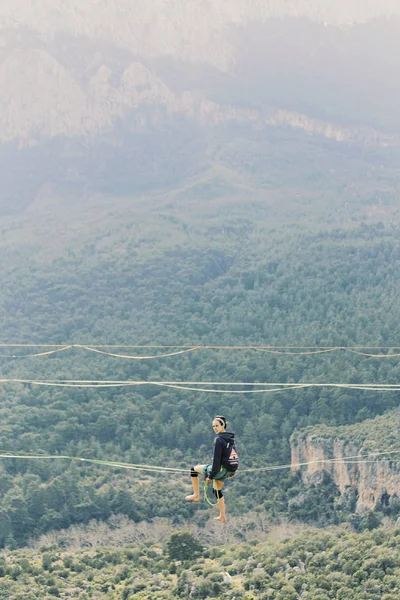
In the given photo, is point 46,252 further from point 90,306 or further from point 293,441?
point 293,441

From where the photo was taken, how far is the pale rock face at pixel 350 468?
74312 millimetres

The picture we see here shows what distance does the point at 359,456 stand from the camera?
7494 cm

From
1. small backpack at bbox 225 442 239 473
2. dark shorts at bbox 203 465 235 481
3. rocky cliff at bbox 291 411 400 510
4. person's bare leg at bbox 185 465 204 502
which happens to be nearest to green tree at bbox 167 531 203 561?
rocky cliff at bbox 291 411 400 510

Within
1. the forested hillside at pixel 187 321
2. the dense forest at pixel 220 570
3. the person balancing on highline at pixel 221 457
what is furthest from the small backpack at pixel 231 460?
the forested hillside at pixel 187 321

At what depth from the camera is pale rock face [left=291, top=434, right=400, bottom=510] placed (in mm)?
74312

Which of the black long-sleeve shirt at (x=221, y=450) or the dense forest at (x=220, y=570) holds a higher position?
the black long-sleeve shirt at (x=221, y=450)

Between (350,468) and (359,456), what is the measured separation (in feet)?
11.9

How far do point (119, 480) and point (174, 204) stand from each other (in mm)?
95377

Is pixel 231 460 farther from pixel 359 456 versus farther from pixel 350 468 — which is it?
pixel 350 468

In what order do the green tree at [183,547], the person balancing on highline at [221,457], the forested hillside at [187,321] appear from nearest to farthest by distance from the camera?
the person balancing on highline at [221,457]
the green tree at [183,547]
the forested hillside at [187,321]

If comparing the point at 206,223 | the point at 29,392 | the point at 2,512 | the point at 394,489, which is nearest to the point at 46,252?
the point at 206,223

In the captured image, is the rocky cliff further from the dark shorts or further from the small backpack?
the small backpack

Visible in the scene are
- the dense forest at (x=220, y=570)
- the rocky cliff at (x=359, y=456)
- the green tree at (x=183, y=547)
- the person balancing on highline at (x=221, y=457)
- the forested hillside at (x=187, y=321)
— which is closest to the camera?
Result: the person balancing on highline at (x=221, y=457)

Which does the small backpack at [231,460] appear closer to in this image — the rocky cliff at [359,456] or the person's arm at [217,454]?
the person's arm at [217,454]
